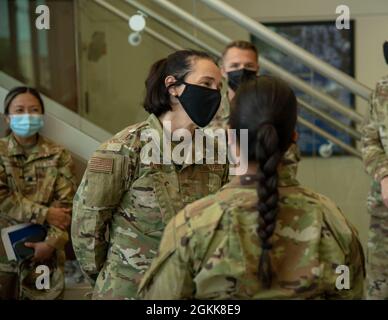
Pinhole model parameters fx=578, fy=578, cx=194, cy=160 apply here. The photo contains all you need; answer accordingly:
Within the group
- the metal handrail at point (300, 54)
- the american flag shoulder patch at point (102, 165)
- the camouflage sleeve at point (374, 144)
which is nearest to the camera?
the american flag shoulder patch at point (102, 165)

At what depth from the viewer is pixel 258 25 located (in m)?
2.45

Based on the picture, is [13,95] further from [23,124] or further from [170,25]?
[170,25]

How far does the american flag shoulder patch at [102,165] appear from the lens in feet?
5.26

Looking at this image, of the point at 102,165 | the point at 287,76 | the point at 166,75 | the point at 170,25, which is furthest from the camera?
the point at 170,25

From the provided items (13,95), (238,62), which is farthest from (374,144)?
(13,95)

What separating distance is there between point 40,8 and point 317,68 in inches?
84.4

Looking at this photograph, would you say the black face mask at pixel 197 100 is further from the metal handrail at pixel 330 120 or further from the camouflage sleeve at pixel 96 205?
the metal handrail at pixel 330 120

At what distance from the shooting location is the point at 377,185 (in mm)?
2213

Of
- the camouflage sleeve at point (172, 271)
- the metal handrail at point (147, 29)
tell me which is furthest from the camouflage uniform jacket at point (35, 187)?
the camouflage sleeve at point (172, 271)

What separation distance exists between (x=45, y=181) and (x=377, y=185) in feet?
4.48

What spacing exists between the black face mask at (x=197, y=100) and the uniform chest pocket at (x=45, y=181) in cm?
100

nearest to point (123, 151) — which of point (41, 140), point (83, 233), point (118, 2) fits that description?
point (83, 233)

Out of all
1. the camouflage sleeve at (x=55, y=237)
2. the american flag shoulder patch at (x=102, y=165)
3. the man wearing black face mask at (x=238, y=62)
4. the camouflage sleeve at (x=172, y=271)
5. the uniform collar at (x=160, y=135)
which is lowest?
the camouflage sleeve at (x=55, y=237)

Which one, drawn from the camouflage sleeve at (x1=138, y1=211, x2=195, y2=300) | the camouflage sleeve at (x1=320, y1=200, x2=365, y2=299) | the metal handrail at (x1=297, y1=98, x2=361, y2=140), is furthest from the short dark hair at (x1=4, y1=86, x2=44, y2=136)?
the camouflage sleeve at (x1=320, y1=200, x2=365, y2=299)
